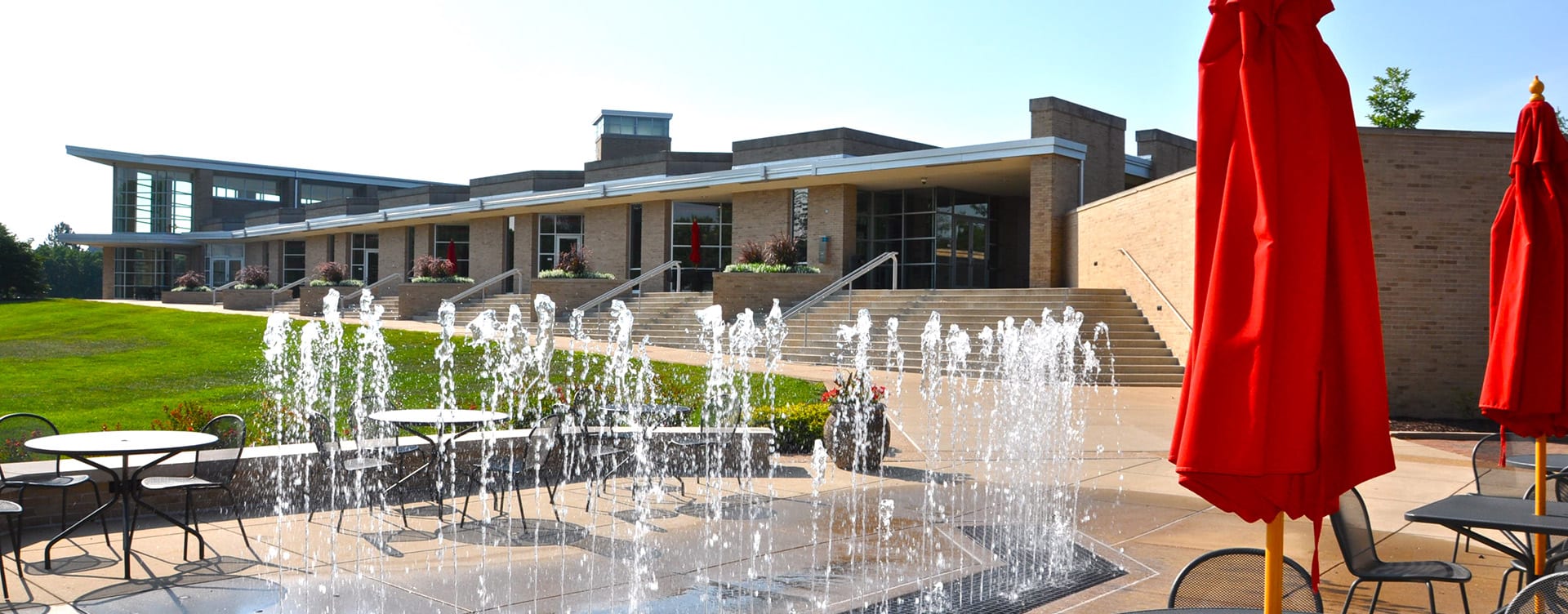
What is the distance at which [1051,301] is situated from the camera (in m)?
22.3

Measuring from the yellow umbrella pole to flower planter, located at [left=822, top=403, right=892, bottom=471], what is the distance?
715cm

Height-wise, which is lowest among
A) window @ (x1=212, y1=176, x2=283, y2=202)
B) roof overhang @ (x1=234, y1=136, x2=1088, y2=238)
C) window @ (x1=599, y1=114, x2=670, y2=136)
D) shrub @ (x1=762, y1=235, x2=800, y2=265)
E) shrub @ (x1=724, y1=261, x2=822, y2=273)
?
shrub @ (x1=724, y1=261, x2=822, y2=273)

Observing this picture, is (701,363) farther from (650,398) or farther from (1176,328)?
(1176,328)

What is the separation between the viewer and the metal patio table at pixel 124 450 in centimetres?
614

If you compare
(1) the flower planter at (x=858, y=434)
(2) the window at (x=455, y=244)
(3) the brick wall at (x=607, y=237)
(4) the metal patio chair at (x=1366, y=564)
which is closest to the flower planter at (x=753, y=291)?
(3) the brick wall at (x=607, y=237)

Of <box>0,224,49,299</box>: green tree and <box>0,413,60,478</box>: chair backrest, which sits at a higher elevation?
<box>0,224,49,299</box>: green tree

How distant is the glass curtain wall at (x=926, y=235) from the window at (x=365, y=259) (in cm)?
2592

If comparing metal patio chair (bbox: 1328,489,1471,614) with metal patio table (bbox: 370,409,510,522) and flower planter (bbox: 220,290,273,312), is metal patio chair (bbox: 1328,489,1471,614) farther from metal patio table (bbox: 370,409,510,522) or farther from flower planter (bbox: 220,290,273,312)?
flower planter (bbox: 220,290,273,312)

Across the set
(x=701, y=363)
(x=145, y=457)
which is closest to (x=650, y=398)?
(x=701, y=363)

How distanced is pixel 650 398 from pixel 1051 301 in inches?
438

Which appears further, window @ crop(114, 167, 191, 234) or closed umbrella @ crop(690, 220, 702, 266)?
window @ crop(114, 167, 191, 234)

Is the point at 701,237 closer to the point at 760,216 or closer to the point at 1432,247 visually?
the point at 760,216

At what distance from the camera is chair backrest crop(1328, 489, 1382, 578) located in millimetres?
4621

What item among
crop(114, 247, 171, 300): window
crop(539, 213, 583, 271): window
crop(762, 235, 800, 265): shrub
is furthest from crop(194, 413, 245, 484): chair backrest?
crop(114, 247, 171, 300): window
